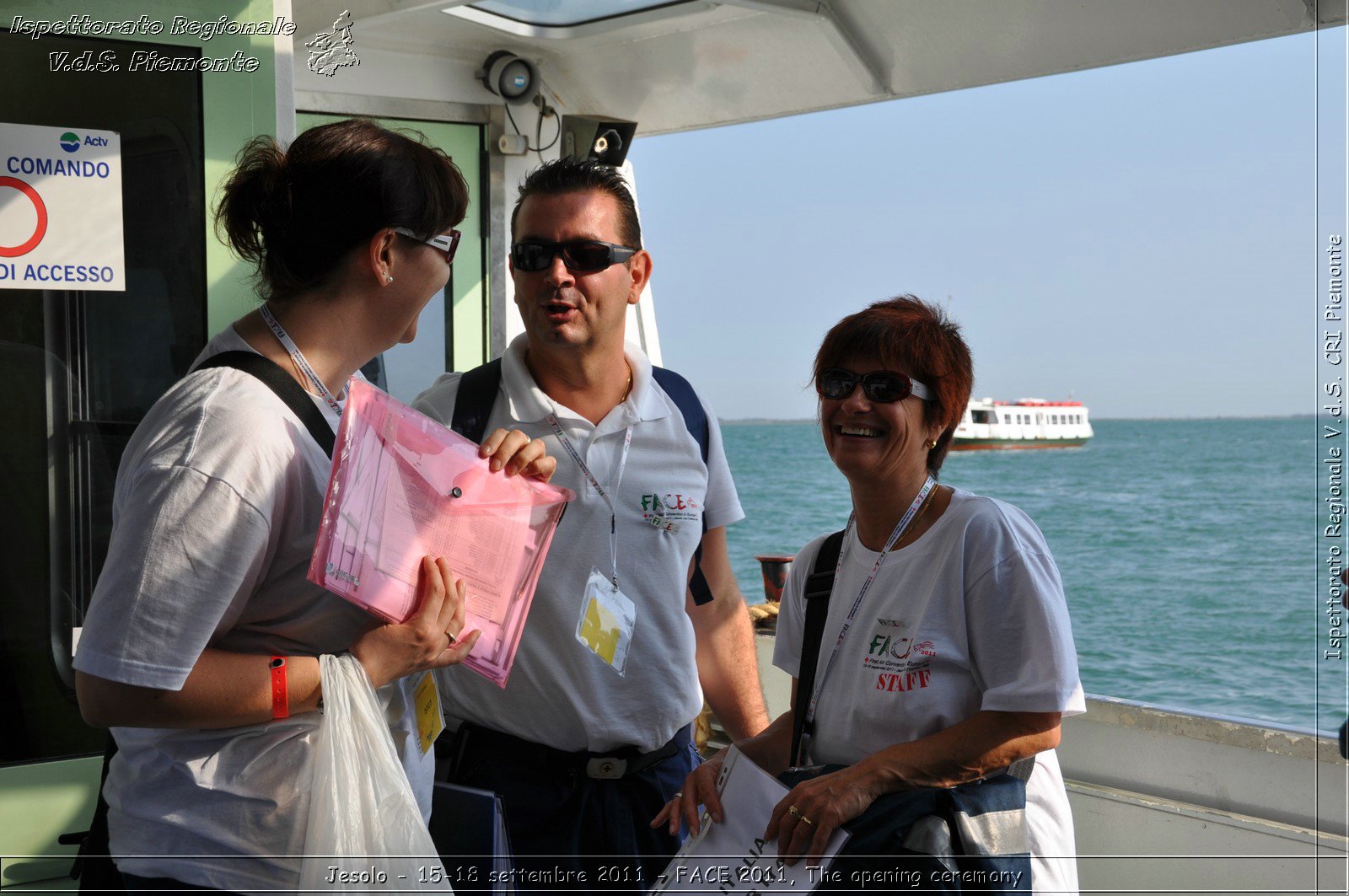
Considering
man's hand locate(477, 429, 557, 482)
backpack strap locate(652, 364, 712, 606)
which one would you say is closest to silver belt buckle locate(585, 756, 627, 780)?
backpack strap locate(652, 364, 712, 606)

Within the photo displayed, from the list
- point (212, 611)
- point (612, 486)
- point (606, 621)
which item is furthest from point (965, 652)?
point (212, 611)

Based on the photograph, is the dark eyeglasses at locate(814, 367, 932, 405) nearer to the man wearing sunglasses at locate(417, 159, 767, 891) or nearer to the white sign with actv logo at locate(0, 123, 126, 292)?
the man wearing sunglasses at locate(417, 159, 767, 891)

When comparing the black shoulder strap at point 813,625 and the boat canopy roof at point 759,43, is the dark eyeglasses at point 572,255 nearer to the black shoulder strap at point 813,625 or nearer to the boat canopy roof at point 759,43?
the black shoulder strap at point 813,625

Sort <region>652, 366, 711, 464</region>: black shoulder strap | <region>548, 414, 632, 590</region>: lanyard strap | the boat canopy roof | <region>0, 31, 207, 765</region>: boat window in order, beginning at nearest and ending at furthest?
<region>548, 414, 632, 590</region>: lanyard strap → <region>652, 366, 711, 464</region>: black shoulder strap → <region>0, 31, 207, 765</region>: boat window → the boat canopy roof

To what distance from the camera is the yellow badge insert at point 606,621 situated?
2.21m

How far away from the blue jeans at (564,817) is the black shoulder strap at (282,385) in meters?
0.93

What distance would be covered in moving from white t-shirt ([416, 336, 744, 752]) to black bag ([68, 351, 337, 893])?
815mm

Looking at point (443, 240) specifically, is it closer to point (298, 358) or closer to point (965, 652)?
point (298, 358)

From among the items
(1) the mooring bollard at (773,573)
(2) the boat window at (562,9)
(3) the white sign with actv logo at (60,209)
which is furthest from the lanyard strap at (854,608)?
(1) the mooring bollard at (773,573)

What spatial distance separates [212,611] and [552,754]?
99 cm

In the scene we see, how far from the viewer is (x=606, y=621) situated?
7.38 feet

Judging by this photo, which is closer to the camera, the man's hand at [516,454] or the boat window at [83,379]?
the man's hand at [516,454]

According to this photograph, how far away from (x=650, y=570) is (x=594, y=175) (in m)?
0.92

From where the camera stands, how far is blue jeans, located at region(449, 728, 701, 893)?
2.21 meters
